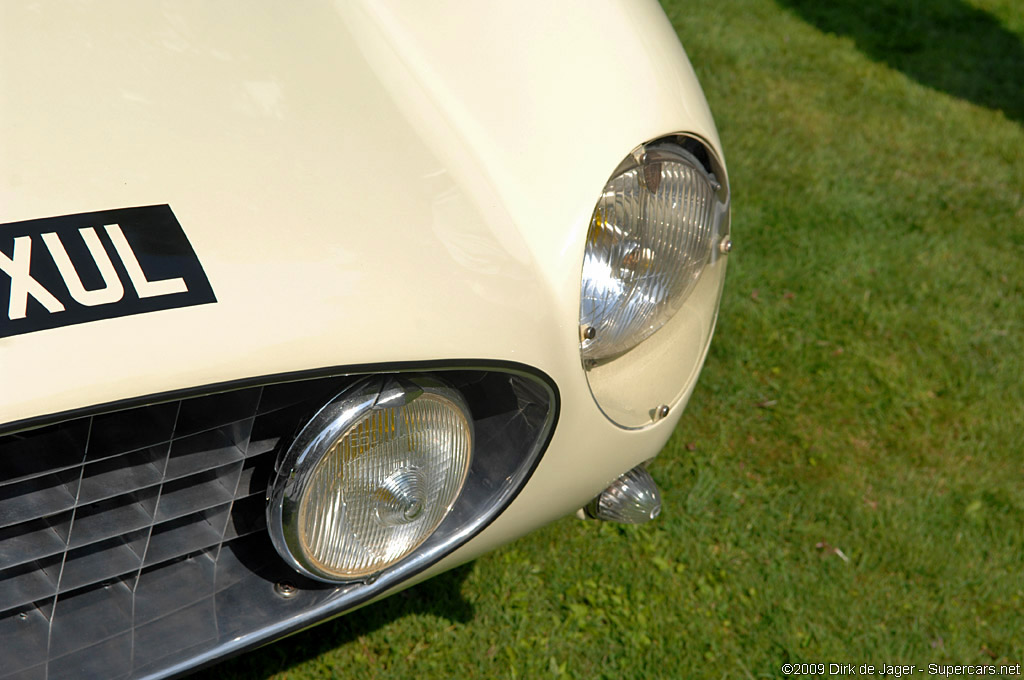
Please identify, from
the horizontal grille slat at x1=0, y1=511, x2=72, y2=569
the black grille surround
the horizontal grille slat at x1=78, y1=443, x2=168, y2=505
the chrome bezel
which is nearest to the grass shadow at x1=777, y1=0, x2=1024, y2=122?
the chrome bezel

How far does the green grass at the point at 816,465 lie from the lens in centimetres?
207

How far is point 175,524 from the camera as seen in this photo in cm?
125

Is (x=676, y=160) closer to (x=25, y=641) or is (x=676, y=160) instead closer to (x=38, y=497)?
(x=38, y=497)

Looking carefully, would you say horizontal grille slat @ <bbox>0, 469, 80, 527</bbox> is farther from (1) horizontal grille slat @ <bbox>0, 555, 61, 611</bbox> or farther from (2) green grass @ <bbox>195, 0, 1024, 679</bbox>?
(2) green grass @ <bbox>195, 0, 1024, 679</bbox>

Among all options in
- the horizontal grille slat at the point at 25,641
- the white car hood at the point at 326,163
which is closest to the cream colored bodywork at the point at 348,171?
the white car hood at the point at 326,163

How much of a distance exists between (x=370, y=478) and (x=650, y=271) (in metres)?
0.53

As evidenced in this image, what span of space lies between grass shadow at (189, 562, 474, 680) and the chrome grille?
0.65m

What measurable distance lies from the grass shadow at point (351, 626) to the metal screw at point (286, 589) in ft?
1.95

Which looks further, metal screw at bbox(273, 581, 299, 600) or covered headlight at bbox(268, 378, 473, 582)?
metal screw at bbox(273, 581, 299, 600)

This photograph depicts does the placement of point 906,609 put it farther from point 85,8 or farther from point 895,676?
point 85,8

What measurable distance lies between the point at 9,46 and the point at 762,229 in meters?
2.66

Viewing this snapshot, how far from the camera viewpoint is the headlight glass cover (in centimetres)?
132

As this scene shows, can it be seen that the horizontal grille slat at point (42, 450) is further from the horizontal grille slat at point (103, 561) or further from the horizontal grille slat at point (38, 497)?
the horizontal grille slat at point (103, 561)

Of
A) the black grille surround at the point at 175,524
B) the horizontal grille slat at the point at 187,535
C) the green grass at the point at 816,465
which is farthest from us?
the green grass at the point at 816,465
